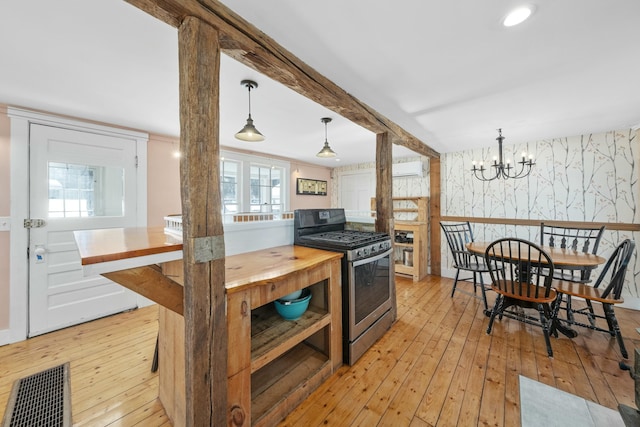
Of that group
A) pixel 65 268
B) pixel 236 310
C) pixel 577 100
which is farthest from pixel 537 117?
pixel 65 268

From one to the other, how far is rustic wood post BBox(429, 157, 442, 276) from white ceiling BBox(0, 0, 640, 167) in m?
1.57

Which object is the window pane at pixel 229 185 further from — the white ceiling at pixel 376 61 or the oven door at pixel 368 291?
the oven door at pixel 368 291

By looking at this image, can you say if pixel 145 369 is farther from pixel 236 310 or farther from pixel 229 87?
pixel 229 87

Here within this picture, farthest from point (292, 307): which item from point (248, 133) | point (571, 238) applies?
point (571, 238)

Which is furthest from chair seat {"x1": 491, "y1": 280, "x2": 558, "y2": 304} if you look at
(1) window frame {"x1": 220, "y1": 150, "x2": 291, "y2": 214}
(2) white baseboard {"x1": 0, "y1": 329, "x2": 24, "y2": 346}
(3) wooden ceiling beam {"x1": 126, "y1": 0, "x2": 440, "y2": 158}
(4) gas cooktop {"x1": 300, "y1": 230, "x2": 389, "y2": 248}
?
(2) white baseboard {"x1": 0, "y1": 329, "x2": 24, "y2": 346}

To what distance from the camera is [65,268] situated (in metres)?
2.59

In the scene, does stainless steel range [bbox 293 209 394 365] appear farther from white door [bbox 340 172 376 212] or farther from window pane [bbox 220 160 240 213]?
white door [bbox 340 172 376 212]

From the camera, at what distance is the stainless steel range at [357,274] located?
1908 millimetres

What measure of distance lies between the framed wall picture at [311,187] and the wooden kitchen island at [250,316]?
3.30 metres

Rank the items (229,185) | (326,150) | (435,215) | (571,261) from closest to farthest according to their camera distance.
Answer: (571,261)
(326,150)
(229,185)
(435,215)

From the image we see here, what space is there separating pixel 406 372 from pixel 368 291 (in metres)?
0.64

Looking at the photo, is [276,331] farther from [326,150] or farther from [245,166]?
[245,166]

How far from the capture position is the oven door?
6.29ft

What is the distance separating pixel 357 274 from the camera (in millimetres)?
1963
